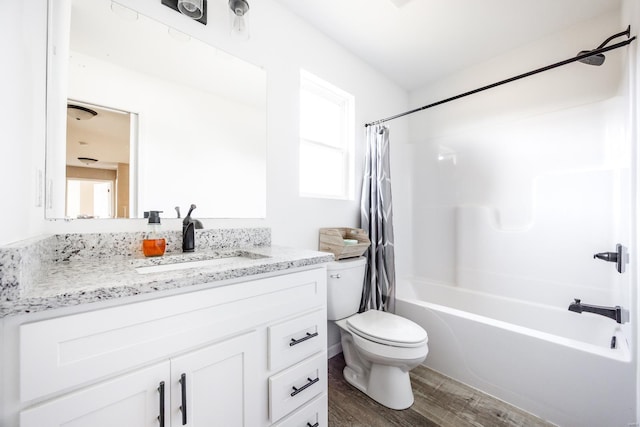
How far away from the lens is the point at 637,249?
45.7 inches

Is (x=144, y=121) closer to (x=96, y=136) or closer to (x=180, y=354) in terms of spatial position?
(x=96, y=136)

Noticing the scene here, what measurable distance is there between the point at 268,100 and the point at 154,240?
→ 1.04 m

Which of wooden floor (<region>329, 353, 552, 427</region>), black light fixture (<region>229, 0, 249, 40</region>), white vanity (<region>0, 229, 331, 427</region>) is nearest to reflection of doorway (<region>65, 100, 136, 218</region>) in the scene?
white vanity (<region>0, 229, 331, 427</region>)

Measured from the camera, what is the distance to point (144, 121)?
1178mm

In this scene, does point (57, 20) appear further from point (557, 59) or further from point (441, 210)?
point (557, 59)

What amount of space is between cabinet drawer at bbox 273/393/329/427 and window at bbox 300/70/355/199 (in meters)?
1.23

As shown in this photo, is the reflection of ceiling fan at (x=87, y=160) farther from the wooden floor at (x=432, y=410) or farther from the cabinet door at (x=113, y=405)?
the wooden floor at (x=432, y=410)

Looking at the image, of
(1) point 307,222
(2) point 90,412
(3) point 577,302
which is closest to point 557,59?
(3) point 577,302

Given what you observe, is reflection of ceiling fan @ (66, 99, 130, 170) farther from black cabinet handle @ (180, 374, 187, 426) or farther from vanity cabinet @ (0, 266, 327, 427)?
black cabinet handle @ (180, 374, 187, 426)

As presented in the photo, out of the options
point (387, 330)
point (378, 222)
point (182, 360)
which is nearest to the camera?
point (182, 360)

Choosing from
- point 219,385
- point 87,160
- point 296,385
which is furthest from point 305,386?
point 87,160

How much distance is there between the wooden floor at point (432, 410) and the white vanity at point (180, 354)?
41 centimetres

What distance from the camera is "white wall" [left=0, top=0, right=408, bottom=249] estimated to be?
0.67 m

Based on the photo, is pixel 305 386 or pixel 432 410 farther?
pixel 432 410
